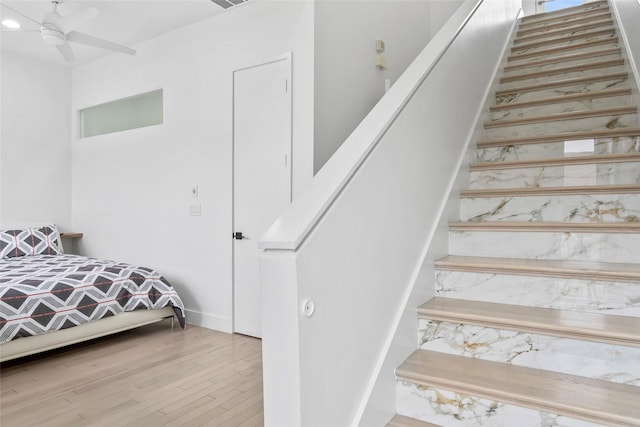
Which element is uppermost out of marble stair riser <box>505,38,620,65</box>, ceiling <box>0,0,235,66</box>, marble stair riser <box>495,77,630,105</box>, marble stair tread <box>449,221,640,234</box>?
ceiling <box>0,0,235,66</box>

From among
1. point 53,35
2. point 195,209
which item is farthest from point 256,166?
point 53,35

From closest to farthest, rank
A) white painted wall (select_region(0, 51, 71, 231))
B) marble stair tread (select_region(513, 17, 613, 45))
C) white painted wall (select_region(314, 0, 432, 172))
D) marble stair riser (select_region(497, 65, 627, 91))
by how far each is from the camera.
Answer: marble stair riser (select_region(497, 65, 627, 91)), white painted wall (select_region(314, 0, 432, 172)), marble stair tread (select_region(513, 17, 613, 45)), white painted wall (select_region(0, 51, 71, 231))

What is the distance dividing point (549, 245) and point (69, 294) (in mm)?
3175

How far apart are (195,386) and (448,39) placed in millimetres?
2417

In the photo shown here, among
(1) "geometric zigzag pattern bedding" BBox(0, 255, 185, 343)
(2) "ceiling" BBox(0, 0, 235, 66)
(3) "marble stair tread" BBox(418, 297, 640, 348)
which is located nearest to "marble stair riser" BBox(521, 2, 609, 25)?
(2) "ceiling" BBox(0, 0, 235, 66)

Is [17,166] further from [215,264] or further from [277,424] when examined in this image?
[277,424]

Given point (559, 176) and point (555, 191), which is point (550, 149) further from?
point (555, 191)

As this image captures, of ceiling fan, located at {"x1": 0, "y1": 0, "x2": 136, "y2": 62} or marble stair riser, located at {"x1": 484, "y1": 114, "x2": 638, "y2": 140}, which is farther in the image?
ceiling fan, located at {"x1": 0, "y1": 0, "x2": 136, "y2": 62}

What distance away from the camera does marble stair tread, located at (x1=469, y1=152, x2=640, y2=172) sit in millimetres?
2072

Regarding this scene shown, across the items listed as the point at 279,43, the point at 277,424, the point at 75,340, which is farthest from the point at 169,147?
the point at 277,424

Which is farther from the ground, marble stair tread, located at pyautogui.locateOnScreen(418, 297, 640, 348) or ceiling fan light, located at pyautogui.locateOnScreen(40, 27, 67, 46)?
ceiling fan light, located at pyautogui.locateOnScreen(40, 27, 67, 46)

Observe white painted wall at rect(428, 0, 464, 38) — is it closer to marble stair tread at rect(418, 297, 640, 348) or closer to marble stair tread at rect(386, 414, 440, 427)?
marble stair tread at rect(418, 297, 640, 348)

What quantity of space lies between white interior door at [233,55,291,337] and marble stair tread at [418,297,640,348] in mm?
1815

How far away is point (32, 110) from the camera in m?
5.09
